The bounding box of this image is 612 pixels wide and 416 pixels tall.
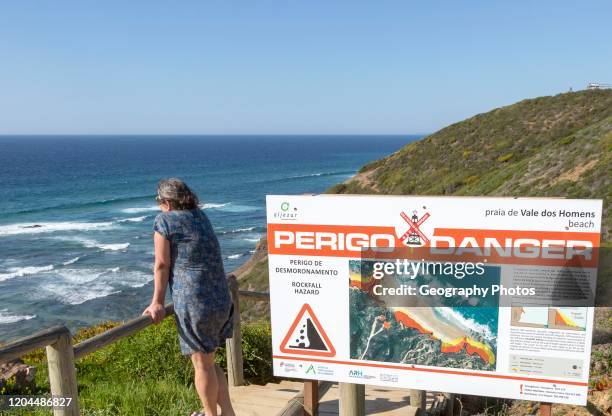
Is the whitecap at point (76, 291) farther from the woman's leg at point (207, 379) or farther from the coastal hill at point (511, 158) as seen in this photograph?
the woman's leg at point (207, 379)

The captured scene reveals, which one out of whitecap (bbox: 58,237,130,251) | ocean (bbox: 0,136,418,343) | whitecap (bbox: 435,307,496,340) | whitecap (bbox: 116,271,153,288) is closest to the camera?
whitecap (bbox: 435,307,496,340)

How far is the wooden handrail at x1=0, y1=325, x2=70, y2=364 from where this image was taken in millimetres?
2812

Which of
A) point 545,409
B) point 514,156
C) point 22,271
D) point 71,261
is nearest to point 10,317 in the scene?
point 22,271

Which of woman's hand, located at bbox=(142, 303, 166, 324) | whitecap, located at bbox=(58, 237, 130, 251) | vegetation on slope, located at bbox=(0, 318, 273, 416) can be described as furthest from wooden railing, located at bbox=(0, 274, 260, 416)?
whitecap, located at bbox=(58, 237, 130, 251)

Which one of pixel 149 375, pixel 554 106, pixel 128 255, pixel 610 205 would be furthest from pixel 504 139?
pixel 149 375

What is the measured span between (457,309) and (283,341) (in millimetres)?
1045

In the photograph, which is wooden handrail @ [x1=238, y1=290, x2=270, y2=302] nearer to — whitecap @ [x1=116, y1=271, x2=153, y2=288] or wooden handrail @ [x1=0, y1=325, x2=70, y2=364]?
wooden handrail @ [x1=0, y1=325, x2=70, y2=364]

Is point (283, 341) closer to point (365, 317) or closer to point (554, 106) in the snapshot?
point (365, 317)

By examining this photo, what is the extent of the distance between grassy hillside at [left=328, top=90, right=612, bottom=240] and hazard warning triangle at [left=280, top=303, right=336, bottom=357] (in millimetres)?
15980

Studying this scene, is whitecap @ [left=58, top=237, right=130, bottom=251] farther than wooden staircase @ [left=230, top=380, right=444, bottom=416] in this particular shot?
Yes

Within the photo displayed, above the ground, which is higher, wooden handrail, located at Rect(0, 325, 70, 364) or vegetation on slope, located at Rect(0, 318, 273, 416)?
wooden handrail, located at Rect(0, 325, 70, 364)

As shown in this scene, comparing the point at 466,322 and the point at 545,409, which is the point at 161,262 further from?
the point at 545,409

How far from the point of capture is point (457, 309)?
273cm

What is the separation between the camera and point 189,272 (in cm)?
335
